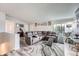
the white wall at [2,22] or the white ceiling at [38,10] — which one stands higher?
the white ceiling at [38,10]

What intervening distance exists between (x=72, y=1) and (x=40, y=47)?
98 cm

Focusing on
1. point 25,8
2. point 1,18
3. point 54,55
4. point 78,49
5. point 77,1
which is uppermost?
point 77,1

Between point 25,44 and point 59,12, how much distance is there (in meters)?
0.83

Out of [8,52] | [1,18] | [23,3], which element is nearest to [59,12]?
[23,3]

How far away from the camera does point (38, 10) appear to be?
5.91ft

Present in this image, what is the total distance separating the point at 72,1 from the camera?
1.79 metres

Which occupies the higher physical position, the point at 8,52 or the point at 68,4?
the point at 68,4

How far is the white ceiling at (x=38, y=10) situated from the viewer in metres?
1.79

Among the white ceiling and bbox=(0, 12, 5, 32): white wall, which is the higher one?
the white ceiling

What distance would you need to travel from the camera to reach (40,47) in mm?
1819

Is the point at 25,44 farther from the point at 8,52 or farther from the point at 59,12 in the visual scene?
the point at 59,12

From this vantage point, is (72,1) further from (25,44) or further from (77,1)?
(25,44)

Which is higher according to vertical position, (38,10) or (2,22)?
(38,10)

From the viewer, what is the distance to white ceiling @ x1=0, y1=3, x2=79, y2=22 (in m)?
1.79
